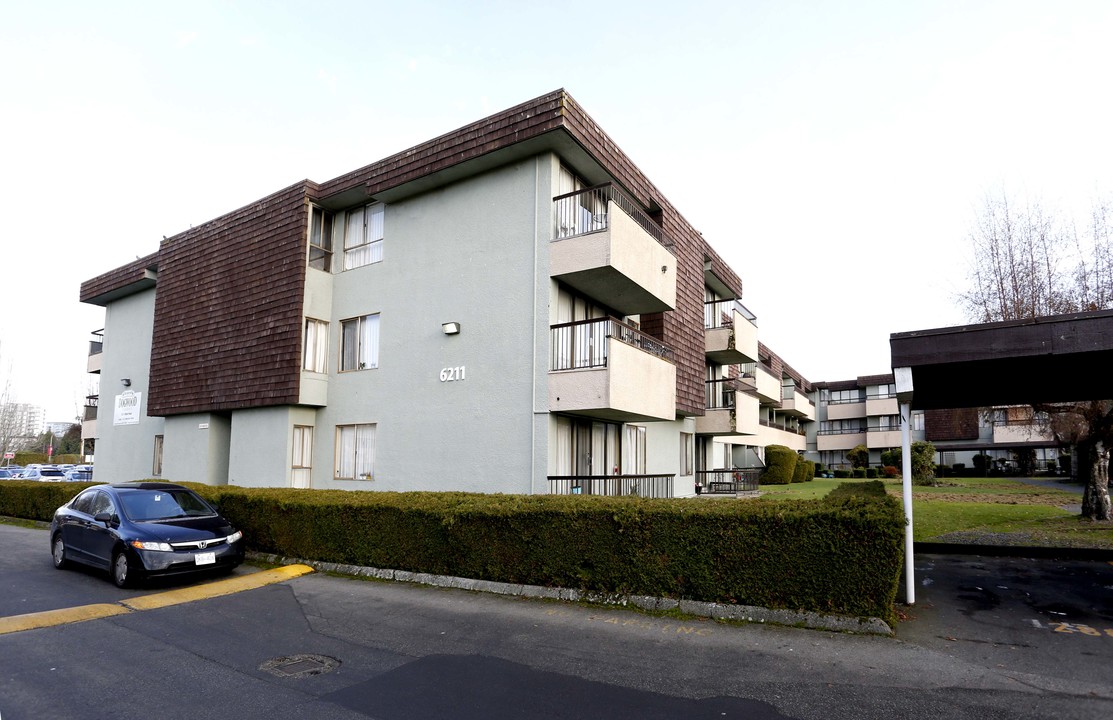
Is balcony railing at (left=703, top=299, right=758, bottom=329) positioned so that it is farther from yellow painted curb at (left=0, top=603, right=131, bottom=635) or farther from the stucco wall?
yellow painted curb at (left=0, top=603, right=131, bottom=635)

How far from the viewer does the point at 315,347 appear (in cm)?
1831

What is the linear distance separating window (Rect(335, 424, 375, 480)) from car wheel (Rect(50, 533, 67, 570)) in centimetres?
651

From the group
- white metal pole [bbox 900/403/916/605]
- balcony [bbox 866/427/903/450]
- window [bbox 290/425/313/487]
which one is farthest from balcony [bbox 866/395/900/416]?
white metal pole [bbox 900/403/916/605]

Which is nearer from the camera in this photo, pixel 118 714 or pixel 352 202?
pixel 118 714

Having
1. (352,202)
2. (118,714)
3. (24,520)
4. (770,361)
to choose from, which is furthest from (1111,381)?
(770,361)

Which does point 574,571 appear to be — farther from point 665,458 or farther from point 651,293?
point 665,458

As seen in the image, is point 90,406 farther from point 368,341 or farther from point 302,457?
point 368,341

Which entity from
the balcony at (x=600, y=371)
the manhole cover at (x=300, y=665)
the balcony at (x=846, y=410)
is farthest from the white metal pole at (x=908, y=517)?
the balcony at (x=846, y=410)

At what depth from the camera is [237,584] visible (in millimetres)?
10484

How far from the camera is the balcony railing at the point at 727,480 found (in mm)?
27375

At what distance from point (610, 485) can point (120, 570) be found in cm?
956

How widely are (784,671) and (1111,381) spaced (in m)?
8.74

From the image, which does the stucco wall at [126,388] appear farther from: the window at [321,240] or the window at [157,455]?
the window at [321,240]

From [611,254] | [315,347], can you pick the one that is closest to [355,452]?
[315,347]
